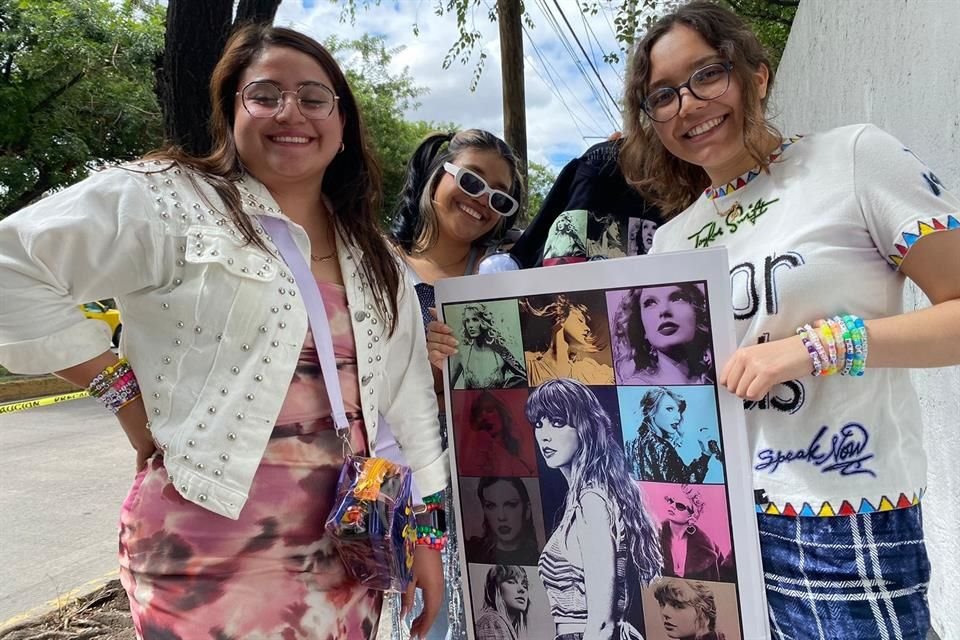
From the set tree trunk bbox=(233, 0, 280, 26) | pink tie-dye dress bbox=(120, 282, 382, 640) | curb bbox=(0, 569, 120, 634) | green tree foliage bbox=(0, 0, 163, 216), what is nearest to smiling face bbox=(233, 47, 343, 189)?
pink tie-dye dress bbox=(120, 282, 382, 640)

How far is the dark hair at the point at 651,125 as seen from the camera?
1390 millimetres

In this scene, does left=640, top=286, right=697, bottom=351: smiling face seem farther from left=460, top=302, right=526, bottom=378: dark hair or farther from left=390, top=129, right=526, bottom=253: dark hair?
left=390, top=129, right=526, bottom=253: dark hair

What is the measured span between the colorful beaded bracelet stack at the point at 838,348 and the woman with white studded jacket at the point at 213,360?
0.88m

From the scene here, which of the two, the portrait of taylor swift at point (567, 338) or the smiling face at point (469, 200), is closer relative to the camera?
the portrait of taylor swift at point (567, 338)

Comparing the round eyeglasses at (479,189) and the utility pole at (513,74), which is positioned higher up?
the utility pole at (513,74)

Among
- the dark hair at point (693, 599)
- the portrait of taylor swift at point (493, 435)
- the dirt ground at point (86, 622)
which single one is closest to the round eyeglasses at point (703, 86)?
the portrait of taylor swift at point (493, 435)

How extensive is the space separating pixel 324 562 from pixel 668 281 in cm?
88

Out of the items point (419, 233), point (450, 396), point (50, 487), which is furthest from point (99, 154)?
point (450, 396)

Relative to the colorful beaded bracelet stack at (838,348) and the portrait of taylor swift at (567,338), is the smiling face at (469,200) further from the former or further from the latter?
the colorful beaded bracelet stack at (838,348)

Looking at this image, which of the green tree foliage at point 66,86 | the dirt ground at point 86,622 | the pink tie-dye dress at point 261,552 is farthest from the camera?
the green tree foliage at point 66,86

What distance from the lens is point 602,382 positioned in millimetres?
1358

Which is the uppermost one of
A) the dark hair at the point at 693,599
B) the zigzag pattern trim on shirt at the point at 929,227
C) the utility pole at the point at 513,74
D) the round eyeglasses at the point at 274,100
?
the utility pole at the point at 513,74

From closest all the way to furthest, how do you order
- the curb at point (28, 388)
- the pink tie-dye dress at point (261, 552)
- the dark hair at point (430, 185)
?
the pink tie-dye dress at point (261, 552)
the dark hair at point (430, 185)
the curb at point (28, 388)

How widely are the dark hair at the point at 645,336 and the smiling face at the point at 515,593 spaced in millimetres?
549
